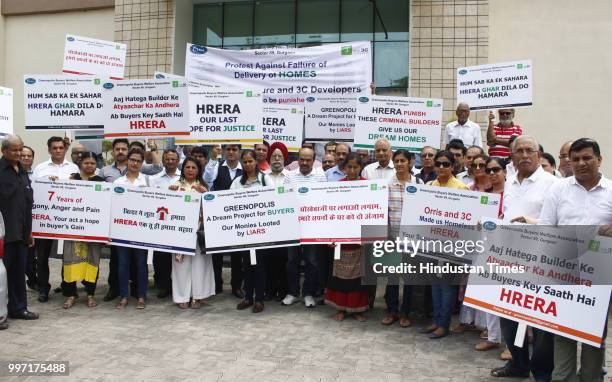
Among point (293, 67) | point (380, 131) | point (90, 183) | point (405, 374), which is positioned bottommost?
point (405, 374)

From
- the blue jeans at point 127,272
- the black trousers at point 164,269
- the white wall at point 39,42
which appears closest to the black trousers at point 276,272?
the black trousers at point 164,269

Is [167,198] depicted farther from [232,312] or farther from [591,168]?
[591,168]

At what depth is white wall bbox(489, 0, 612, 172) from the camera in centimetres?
1088

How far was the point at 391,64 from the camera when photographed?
12227 mm

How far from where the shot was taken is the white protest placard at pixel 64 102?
7508 mm

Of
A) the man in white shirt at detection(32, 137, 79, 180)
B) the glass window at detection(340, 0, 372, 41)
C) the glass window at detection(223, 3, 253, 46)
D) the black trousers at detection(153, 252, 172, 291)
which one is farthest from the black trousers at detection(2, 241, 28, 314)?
the glass window at detection(340, 0, 372, 41)

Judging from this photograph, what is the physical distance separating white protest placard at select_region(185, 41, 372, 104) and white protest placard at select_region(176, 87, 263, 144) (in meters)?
2.08

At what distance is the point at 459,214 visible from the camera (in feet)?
17.2

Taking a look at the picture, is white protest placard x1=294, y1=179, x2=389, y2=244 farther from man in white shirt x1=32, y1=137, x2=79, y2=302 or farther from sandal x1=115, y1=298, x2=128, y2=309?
man in white shirt x1=32, y1=137, x2=79, y2=302

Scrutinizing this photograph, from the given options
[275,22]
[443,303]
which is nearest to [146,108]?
[443,303]

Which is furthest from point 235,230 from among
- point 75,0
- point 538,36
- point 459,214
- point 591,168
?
point 75,0

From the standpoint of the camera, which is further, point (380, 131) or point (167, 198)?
point (380, 131)

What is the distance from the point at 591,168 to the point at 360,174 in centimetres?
307

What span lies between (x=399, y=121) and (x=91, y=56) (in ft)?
17.5
